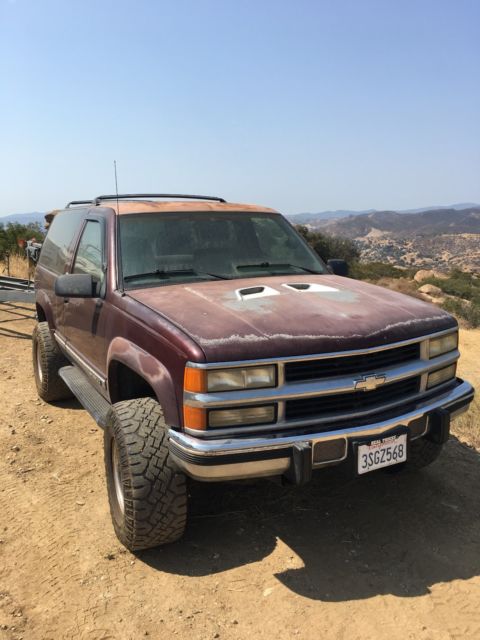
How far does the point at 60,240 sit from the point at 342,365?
11.3 feet

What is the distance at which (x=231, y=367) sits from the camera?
8.14ft

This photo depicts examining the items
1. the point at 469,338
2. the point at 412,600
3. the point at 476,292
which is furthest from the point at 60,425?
the point at 476,292

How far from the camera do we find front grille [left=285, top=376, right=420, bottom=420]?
104 inches

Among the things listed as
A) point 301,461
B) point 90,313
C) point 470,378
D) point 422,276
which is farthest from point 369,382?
point 422,276

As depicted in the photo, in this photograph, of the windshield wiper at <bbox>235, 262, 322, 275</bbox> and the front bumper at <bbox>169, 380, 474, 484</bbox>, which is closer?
the front bumper at <bbox>169, 380, 474, 484</bbox>

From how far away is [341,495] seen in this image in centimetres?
364

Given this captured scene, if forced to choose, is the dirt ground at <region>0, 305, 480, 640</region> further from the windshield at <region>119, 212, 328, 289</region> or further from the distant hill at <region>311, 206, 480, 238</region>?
the distant hill at <region>311, 206, 480, 238</region>

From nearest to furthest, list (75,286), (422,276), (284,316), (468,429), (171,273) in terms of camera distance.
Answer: (284,316) → (75,286) → (171,273) → (468,429) → (422,276)

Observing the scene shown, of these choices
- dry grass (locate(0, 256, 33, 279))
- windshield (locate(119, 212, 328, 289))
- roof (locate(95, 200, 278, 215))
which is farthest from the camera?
dry grass (locate(0, 256, 33, 279))

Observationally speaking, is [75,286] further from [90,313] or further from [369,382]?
[369,382]

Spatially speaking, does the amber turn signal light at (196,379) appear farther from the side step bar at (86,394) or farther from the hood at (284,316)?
the side step bar at (86,394)

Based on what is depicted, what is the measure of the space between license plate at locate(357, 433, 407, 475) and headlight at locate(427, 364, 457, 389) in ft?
1.55

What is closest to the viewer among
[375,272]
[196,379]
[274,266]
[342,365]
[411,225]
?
[196,379]

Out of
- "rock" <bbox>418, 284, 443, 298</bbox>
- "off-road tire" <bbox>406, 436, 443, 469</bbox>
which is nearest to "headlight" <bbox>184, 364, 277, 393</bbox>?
"off-road tire" <bbox>406, 436, 443, 469</bbox>
